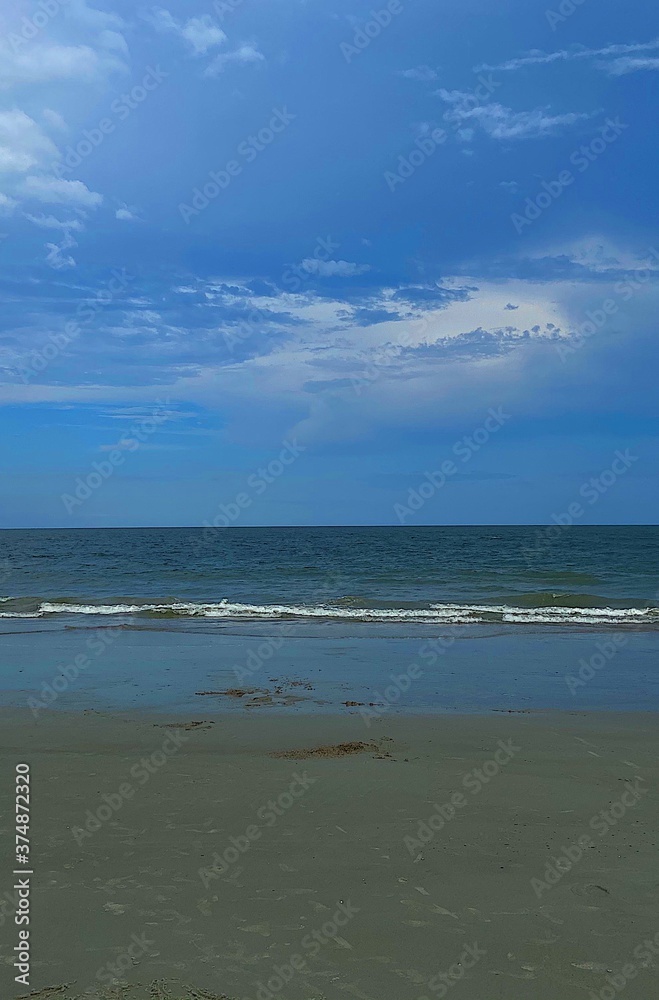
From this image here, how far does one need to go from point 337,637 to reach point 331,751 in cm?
1021

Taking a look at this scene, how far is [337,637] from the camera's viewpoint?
18.7 m

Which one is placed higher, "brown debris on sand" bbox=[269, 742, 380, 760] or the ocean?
"brown debris on sand" bbox=[269, 742, 380, 760]

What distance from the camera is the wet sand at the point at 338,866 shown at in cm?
417

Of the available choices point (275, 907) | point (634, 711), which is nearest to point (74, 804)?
point (275, 907)

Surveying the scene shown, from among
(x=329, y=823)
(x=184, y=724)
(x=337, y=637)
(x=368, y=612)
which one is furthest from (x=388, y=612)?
(x=329, y=823)

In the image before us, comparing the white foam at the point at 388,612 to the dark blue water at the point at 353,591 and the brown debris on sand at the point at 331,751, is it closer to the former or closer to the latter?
the dark blue water at the point at 353,591

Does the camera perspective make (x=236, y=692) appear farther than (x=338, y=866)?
Yes

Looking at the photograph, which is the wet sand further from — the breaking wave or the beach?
the breaking wave

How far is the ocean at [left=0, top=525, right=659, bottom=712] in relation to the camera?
11.9 m

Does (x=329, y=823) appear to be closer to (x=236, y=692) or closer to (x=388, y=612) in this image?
(x=236, y=692)

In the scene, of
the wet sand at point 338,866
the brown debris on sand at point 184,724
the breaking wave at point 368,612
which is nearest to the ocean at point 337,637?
the breaking wave at point 368,612

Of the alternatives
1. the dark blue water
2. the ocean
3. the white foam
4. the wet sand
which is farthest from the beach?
the dark blue water

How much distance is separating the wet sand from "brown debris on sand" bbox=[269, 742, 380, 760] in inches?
1.5

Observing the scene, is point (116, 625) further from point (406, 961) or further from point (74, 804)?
point (406, 961)
